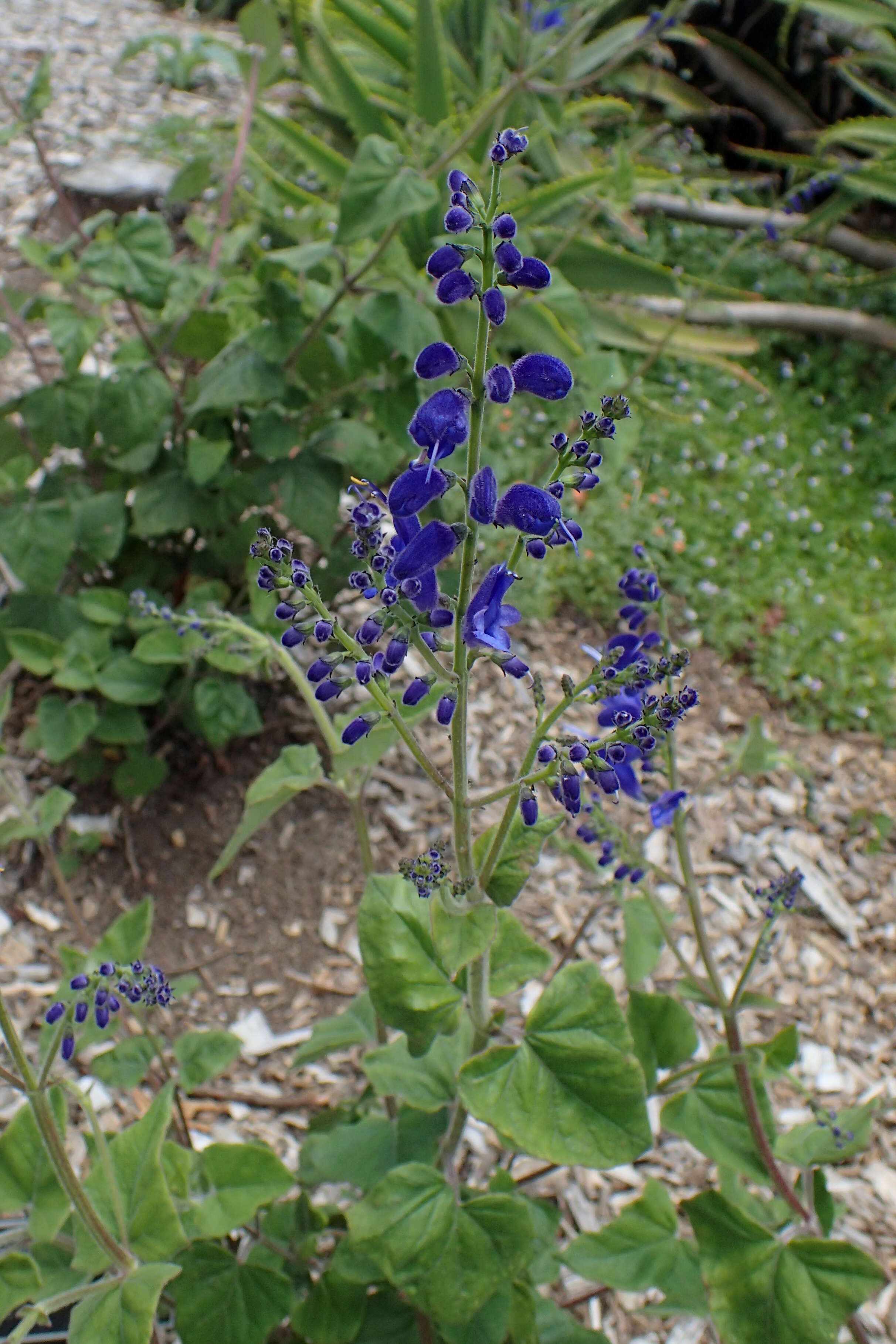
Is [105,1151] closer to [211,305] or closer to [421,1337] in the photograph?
[421,1337]

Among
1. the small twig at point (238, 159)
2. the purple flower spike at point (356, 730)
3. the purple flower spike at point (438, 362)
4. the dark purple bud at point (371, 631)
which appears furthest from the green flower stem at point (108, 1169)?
the small twig at point (238, 159)

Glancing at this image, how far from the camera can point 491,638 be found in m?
0.97

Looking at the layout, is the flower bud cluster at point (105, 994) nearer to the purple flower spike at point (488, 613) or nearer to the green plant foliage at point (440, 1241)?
the green plant foliage at point (440, 1241)

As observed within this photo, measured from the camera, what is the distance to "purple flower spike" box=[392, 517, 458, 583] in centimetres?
94

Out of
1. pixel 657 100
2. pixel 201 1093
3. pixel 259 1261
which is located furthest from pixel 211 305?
pixel 657 100

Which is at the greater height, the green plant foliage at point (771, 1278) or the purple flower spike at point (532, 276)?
the purple flower spike at point (532, 276)

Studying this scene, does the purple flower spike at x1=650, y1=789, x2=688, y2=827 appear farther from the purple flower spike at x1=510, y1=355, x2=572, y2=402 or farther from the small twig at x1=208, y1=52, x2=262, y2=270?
the small twig at x1=208, y1=52, x2=262, y2=270

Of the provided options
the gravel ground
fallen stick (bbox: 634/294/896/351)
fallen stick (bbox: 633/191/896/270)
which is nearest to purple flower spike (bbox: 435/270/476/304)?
the gravel ground

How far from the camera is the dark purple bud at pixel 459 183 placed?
88 cm

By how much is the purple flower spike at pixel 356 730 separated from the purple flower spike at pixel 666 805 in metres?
0.60

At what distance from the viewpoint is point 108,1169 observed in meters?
1.33

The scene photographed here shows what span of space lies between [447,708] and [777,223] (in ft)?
17.8

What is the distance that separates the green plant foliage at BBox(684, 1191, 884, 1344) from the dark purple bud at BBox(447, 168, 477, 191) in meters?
1.35

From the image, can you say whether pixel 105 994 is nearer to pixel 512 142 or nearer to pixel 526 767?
pixel 526 767
